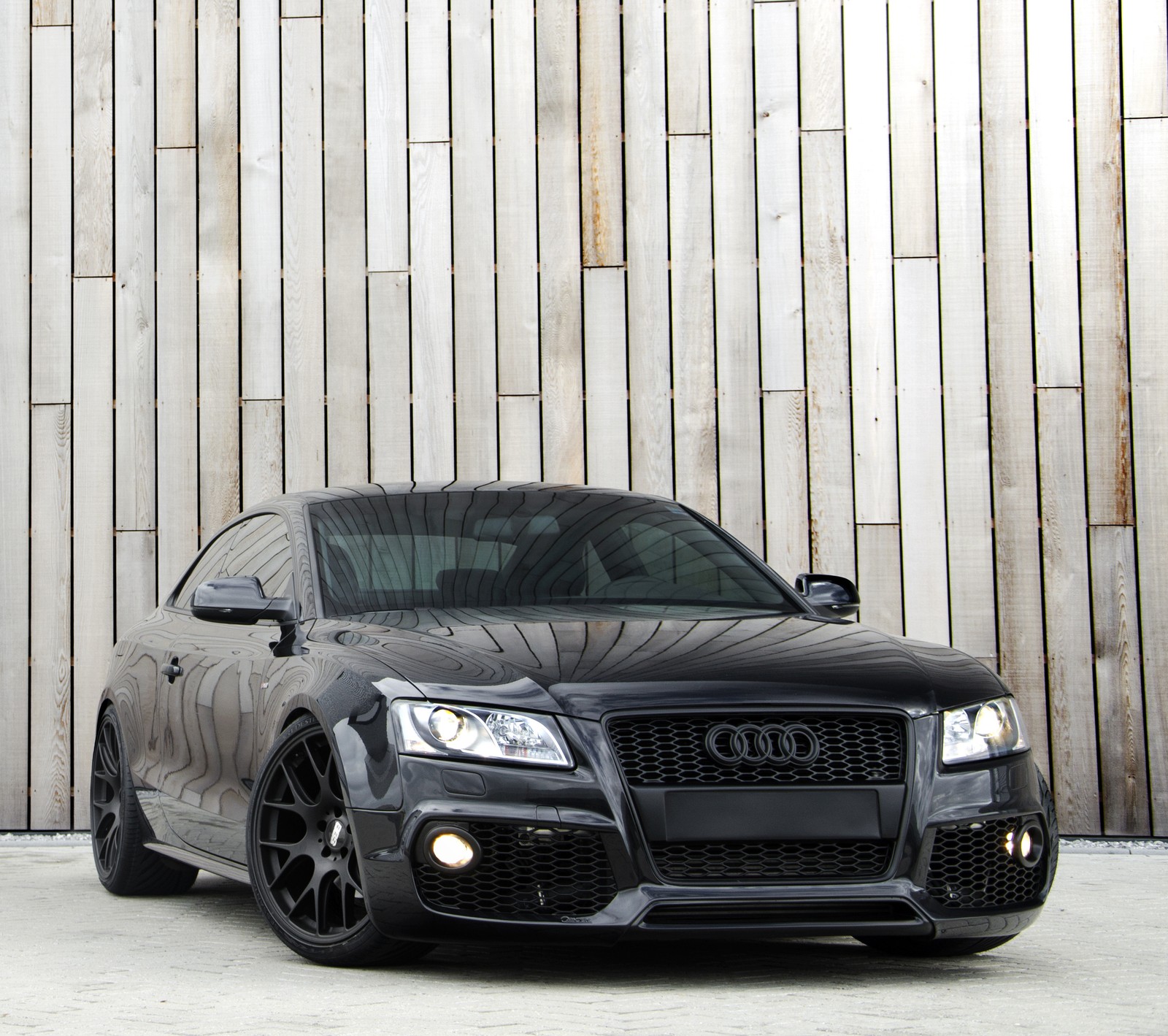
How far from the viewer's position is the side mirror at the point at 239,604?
518cm

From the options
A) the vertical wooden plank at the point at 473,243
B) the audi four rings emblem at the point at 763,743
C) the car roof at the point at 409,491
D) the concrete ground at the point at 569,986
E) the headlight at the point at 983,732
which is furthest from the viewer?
the vertical wooden plank at the point at 473,243

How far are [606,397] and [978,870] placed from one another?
466 centimetres

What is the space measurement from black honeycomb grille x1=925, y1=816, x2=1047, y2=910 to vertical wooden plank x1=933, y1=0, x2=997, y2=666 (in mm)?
4006

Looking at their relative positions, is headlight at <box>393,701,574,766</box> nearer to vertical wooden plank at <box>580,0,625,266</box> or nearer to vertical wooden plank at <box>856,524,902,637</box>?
vertical wooden plank at <box>856,524,902,637</box>

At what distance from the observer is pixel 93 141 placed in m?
9.00

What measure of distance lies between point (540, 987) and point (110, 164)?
6.17m

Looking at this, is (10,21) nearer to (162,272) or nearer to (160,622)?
(162,272)

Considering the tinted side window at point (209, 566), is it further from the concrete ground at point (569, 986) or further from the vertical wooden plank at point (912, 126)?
the vertical wooden plank at point (912, 126)

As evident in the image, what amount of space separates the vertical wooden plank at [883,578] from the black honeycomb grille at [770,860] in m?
4.35

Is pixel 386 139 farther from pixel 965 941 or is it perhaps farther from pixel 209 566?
pixel 965 941

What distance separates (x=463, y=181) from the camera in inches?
350

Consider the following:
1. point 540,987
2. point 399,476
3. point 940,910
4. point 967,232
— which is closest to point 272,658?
A: point 540,987

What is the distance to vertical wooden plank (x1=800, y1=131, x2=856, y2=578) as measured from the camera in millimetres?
8617

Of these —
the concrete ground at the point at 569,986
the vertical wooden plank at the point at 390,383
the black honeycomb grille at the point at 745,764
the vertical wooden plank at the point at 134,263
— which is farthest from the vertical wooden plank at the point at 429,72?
the black honeycomb grille at the point at 745,764
